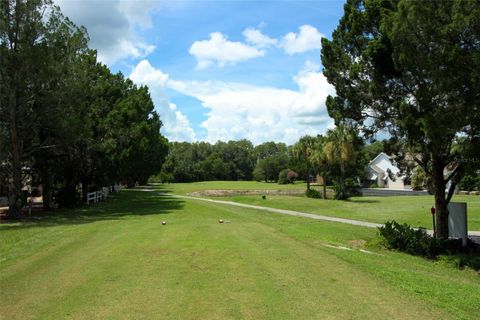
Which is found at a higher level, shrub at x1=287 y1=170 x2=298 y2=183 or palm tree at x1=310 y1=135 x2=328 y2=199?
palm tree at x1=310 y1=135 x2=328 y2=199

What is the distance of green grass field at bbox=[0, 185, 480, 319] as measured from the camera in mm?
6332

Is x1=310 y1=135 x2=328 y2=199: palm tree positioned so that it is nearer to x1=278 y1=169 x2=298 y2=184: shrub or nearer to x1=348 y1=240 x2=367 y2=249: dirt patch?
x1=348 y1=240 x2=367 y2=249: dirt patch

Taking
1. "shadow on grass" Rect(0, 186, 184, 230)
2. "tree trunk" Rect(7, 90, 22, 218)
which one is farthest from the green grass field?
"tree trunk" Rect(7, 90, 22, 218)

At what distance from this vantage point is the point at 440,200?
53.5 ft

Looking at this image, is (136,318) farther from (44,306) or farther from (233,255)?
(233,255)

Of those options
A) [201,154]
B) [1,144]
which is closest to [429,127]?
[1,144]

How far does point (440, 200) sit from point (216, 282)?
11431 mm

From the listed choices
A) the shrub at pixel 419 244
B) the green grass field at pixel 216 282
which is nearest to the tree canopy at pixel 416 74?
the shrub at pixel 419 244

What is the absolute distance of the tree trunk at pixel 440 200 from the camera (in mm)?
16136

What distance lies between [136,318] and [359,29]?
13453 mm

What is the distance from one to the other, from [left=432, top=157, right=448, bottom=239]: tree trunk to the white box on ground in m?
0.20

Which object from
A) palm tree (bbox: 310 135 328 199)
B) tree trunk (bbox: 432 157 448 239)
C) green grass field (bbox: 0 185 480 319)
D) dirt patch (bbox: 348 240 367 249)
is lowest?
dirt patch (bbox: 348 240 367 249)

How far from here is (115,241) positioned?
12641 millimetres

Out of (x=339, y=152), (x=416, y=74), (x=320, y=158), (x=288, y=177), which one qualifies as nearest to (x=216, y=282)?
(x=416, y=74)
